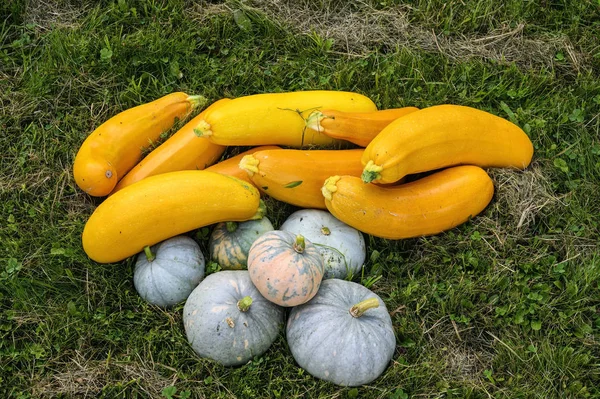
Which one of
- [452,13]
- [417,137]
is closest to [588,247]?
[417,137]

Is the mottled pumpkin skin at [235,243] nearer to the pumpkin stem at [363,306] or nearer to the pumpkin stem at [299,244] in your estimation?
the pumpkin stem at [299,244]

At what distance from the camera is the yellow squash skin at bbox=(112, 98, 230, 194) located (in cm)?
377

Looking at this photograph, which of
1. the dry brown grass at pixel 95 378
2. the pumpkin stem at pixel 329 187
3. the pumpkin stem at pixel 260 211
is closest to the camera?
the dry brown grass at pixel 95 378

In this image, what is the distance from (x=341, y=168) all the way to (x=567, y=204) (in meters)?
1.35

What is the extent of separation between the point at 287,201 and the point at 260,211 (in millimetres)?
181

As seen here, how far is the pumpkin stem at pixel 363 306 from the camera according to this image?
3087mm

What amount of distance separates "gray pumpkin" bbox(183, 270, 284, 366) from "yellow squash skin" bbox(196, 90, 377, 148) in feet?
2.82

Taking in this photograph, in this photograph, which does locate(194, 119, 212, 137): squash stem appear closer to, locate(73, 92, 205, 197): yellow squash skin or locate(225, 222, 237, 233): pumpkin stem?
locate(73, 92, 205, 197): yellow squash skin

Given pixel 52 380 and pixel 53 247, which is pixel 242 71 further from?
pixel 52 380

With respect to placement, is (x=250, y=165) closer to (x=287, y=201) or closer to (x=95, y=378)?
(x=287, y=201)

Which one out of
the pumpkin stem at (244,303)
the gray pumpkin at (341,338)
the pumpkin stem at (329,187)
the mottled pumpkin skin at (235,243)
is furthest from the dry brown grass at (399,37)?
the pumpkin stem at (244,303)

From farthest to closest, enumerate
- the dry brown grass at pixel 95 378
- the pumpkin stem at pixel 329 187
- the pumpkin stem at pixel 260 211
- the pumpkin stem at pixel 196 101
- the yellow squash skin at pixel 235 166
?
the pumpkin stem at pixel 196 101
the yellow squash skin at pixel 235 166
the pumpkin stem at pixel 260 211
the pumpkin stem at pixel 329 187
the dry brown grass at pixel 95 378

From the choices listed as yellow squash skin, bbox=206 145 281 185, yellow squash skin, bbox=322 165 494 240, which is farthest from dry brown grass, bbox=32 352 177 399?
yellow squash skin, bbox=322 165 494 240

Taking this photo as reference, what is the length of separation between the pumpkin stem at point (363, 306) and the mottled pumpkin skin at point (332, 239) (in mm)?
401
